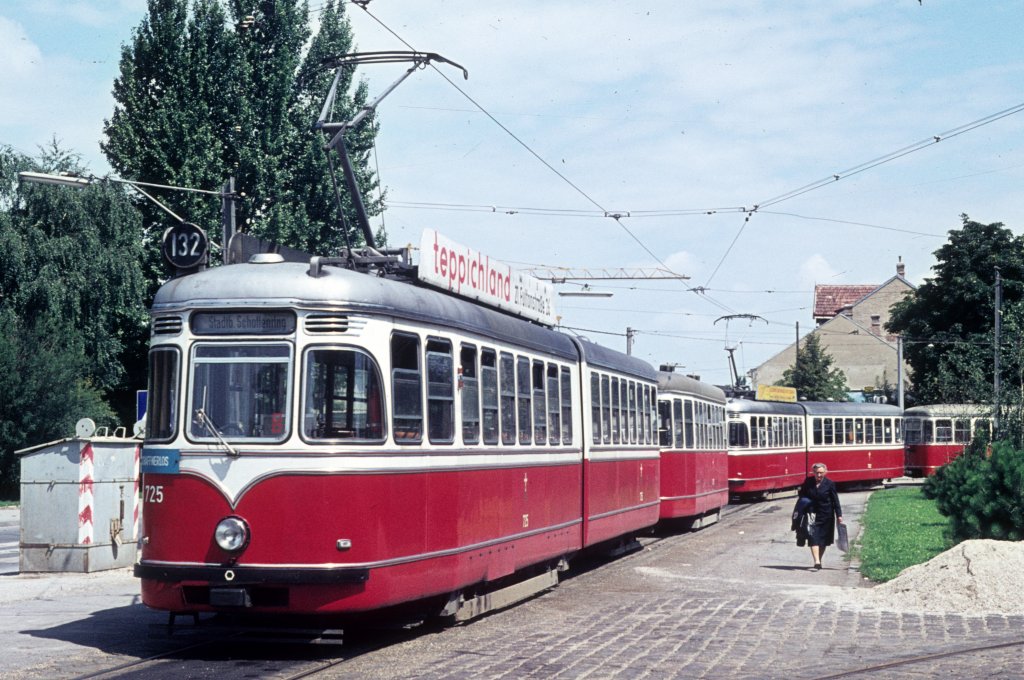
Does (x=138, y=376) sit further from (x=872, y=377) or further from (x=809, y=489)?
(x=872, y=377)

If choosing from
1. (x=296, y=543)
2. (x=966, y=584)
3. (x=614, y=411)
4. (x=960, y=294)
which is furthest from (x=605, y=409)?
(x=960, y=294)

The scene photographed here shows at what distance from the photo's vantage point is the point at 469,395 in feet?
41.2

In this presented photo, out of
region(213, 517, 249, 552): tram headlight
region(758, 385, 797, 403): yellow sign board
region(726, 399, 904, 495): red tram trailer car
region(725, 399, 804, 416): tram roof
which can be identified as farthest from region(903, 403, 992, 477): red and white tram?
region(213, 517, 249, 552): tram headlight

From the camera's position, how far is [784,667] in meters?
10.5

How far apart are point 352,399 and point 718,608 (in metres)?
5.40

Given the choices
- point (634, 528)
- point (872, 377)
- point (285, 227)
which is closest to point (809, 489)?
point (634, 528)

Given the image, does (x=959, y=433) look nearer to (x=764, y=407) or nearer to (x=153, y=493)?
(x=764, y=407)

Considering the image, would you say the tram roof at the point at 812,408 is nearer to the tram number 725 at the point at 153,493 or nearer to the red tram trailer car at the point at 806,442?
the red tram trailer car at the point at 806,442

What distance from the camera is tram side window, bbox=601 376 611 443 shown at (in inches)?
722

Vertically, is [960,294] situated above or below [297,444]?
above

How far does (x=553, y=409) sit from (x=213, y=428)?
227 inches

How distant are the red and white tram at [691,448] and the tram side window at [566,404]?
6840mm

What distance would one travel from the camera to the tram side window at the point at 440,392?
38.2ft

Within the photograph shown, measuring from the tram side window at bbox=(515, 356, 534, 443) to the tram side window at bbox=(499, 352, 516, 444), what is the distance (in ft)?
0.61
